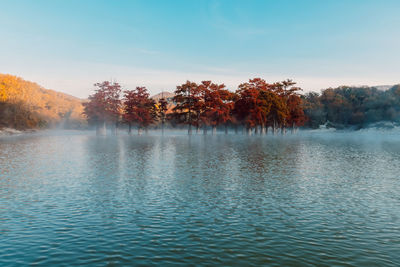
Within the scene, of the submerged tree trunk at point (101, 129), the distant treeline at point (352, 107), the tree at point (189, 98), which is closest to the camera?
the tree at point (189, 98)

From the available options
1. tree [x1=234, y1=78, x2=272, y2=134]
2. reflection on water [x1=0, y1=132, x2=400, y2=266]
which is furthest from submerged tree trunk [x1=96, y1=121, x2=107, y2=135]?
reflection on water [x1=0, y1=132, x2=400, y2=266]

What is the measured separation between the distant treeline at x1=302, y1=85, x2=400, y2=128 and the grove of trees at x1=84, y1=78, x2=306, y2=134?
31433 millimetres

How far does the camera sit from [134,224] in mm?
16516

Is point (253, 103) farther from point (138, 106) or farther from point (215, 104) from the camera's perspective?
point (138, 106)

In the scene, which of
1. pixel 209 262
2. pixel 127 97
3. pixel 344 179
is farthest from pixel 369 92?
pixel 209 262

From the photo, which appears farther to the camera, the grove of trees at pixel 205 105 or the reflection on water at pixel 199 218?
the grove of trees at pixel 205 105

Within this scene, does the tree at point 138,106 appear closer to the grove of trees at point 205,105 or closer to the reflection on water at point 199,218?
the grove of trees at point 205,105

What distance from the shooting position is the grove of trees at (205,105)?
126 m

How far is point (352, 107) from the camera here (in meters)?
169

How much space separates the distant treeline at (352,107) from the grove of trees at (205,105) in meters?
31.4

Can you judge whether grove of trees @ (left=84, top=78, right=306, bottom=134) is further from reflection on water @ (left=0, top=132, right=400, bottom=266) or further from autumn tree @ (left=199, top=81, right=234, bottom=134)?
reflection on water @ (left=0, top=132, right=400, bottom=266)

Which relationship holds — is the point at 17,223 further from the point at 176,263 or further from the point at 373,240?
the point at 373,240

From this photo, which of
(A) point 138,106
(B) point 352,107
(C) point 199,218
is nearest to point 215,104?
(A) point 138,106

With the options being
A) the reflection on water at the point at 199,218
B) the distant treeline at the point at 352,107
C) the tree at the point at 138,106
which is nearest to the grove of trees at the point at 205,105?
the tree at the point at 138,106
